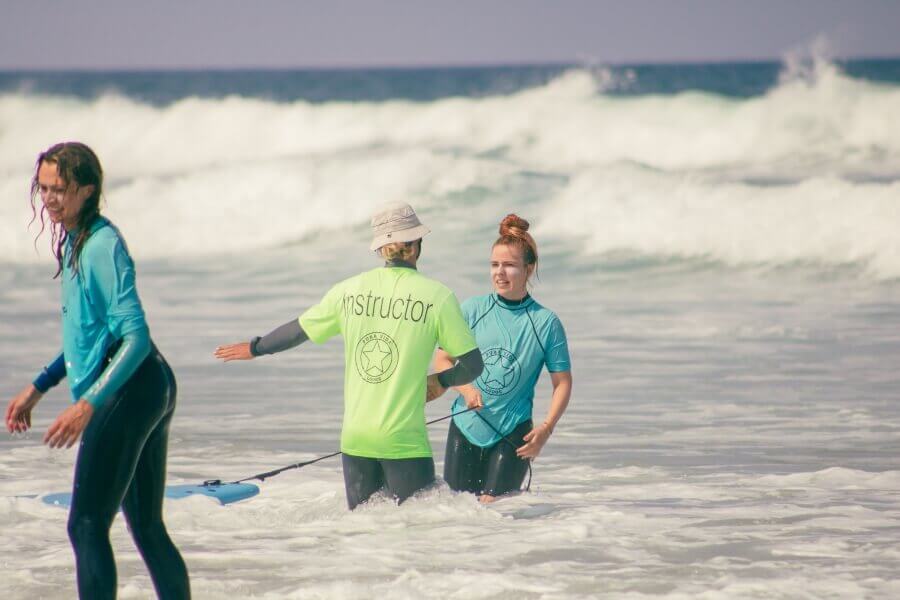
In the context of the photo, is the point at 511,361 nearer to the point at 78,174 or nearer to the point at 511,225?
the point at 511,225

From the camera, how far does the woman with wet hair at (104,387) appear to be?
12.6 feet

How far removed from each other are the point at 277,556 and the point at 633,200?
1804 centimetres

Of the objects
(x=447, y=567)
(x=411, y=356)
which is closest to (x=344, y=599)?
(x=447, y=567)

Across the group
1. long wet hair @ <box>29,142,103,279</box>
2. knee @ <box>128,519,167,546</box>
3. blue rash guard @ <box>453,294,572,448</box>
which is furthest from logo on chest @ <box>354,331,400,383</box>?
long wet hair @ <box>29,142,103,279</box>

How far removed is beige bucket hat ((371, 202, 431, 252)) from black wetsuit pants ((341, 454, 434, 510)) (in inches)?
32.5

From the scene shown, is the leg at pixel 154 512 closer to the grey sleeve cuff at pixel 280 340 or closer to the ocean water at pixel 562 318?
the ocean water at pixel 562 318

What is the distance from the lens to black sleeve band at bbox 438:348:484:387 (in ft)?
16.7

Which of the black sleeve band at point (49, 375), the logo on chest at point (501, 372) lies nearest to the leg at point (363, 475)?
the logo on chest at point (501, 372)

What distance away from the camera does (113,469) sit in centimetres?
388

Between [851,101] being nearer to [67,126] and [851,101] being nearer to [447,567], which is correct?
[67,126]

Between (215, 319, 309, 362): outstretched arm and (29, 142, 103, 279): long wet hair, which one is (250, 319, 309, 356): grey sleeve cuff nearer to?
(215, 319, 309, 362): outstretched arm

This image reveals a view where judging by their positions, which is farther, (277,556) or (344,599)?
(277,556)

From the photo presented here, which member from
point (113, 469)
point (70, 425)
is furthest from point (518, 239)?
point (70, 425)

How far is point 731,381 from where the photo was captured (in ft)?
34.6
